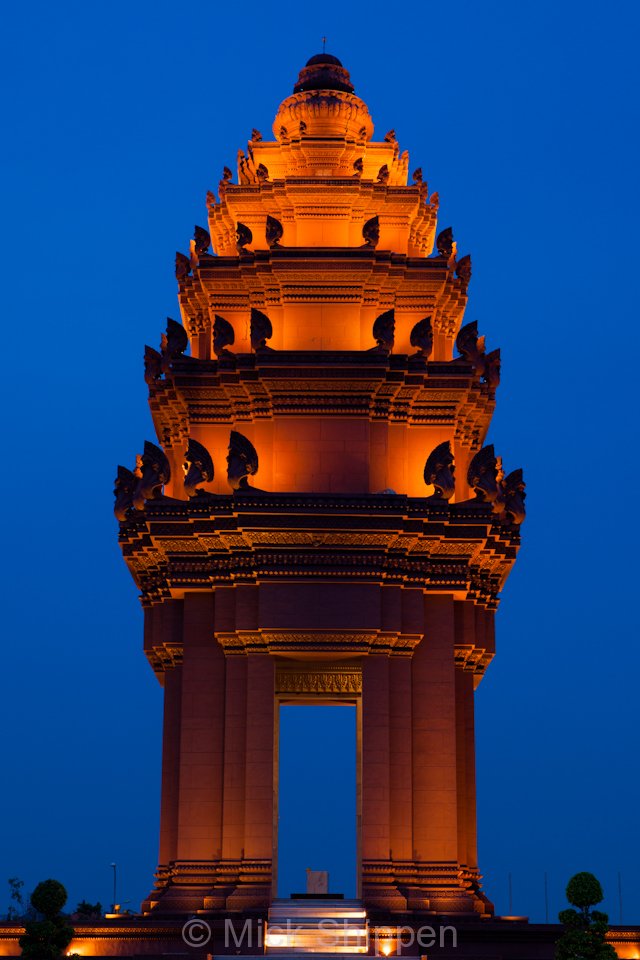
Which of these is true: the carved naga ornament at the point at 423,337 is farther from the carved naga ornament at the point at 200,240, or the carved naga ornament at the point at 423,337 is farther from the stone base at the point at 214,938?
the stone base at the point at 214,938

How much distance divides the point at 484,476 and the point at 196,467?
624 centimetres

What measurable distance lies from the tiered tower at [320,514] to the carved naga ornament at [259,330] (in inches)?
10.4

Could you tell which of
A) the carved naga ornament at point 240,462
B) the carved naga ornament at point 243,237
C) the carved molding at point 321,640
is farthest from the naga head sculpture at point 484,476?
the carved naga ornament at point 243,237

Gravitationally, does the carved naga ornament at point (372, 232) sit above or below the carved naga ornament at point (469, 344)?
above

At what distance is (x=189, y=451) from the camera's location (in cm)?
3612

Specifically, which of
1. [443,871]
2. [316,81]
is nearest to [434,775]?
[443,871]

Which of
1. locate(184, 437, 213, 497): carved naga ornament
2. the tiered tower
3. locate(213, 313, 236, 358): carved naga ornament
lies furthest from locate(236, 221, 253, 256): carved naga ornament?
locate(184, 437, 213, 497): carved naga ornament

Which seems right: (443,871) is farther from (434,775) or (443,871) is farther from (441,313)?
(441,313)

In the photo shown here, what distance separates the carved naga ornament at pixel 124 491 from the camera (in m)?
37.4

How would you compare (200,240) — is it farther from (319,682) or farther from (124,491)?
(319,682)

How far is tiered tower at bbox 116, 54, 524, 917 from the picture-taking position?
34469mm

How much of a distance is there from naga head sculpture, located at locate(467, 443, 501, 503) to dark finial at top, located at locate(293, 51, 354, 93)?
1011 cm

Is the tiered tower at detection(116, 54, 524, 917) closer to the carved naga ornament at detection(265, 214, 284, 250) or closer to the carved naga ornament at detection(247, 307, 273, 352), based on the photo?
the carved naga ornament at detection(265, 214, 284, 250)

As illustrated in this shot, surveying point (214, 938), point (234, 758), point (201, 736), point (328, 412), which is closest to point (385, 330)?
point (328, 412)
